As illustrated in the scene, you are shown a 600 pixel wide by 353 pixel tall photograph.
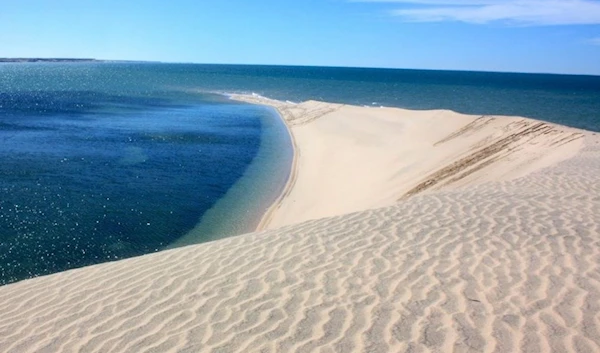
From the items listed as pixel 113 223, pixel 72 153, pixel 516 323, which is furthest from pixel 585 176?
pixel 72 153

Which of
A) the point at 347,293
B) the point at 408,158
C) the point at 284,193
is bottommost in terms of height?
the point at 284,193

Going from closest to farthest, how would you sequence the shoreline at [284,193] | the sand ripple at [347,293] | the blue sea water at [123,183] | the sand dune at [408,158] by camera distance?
the sand ripple at [347,293], the blue sea water at [123,183], the shoreline at [284,193], the sand dune at [408,158]

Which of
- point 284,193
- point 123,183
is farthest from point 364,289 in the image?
point 123,183

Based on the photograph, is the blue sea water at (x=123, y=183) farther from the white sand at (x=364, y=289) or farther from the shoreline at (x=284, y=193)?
the white sand at (x=364, y=289)

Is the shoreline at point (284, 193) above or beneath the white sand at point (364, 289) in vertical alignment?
beneath

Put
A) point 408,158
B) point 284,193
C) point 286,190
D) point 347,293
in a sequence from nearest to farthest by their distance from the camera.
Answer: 1. point 347,293
2. point 284,193
3. point 286,190
4. point 408,158

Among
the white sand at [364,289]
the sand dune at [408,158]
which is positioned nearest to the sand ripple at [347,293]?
the white sand at [364,289]

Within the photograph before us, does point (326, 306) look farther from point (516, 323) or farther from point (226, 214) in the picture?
point (226, 214)

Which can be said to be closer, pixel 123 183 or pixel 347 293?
pixel 347 293

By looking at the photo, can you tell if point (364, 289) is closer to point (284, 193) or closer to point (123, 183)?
point (284, 193)
